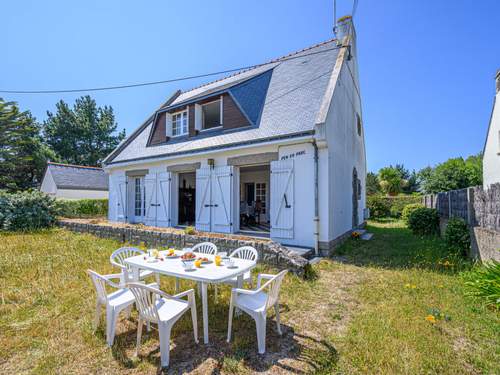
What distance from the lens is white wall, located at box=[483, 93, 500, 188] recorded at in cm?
998

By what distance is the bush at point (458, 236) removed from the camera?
242 inches

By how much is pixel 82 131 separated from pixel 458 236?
131 feet

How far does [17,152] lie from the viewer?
76.1ft

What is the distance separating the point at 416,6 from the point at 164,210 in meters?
10.9

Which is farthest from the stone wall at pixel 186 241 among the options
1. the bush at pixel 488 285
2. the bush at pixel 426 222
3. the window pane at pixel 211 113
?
the bush at pixel 426 222

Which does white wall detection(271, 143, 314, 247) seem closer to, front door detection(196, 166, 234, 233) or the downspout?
the downspout

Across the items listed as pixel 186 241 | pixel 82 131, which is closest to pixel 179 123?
pixel 186 241

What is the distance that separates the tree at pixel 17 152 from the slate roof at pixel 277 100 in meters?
19.5

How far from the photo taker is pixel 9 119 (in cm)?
2244

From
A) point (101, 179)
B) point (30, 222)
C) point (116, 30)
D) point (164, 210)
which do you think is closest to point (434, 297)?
point (164, 210)

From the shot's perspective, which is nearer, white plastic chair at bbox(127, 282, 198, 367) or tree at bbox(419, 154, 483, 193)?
white plastic chair at bbox(127, 282, 198, 367)

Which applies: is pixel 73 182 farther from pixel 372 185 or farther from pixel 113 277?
pixel 372 185

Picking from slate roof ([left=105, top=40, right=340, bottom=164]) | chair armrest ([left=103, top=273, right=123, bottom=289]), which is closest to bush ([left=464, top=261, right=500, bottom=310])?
slate roof ([left=105, top=40, right=340, bottom=164])

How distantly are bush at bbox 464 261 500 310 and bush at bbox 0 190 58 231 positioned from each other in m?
15.0
